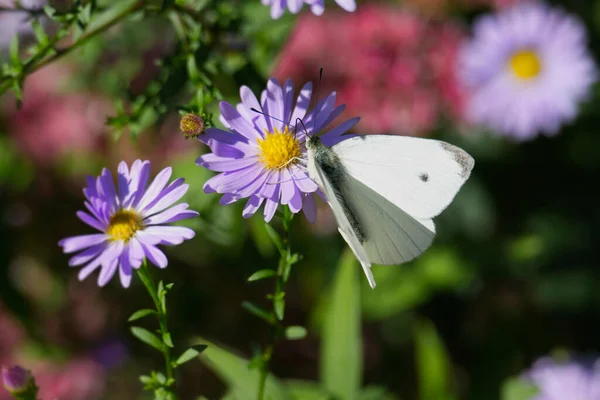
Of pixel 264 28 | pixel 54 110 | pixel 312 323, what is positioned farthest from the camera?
pixel 54 110

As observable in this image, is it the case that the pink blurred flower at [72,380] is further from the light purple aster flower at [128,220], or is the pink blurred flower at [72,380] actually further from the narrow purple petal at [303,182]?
the narrow purple petal at [303,182]

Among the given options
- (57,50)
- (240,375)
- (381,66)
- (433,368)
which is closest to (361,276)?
(433,368)

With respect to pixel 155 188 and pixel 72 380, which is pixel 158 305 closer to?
pixel 155 188

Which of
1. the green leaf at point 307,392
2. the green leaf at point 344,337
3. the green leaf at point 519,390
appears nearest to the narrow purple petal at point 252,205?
the green leaf at point 307,392

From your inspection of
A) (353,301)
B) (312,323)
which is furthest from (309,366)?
(353,301)

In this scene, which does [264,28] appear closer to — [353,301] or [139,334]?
[353,301]

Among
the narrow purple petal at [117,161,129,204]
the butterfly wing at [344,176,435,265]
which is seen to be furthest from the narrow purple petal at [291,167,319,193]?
the narrow purple petal at [117,161,129,204]
